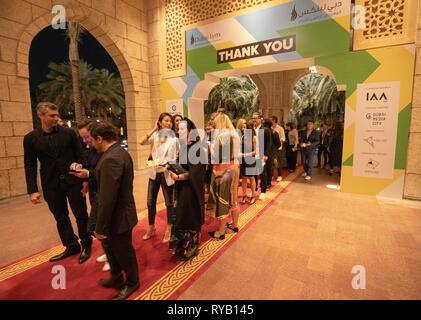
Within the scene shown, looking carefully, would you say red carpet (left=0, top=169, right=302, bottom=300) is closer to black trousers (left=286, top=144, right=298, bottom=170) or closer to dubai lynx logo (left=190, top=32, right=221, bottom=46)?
black trousers (left=286, top=144, right=298, bottom=170)

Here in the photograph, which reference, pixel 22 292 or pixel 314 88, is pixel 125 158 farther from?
pixel 314 88

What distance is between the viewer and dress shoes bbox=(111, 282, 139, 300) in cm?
198

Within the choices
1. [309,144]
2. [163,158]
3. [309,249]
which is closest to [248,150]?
[163,158]

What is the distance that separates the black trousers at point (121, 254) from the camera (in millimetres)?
1906

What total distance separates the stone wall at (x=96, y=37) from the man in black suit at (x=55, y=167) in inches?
128

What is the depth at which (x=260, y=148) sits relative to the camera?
14.7ft

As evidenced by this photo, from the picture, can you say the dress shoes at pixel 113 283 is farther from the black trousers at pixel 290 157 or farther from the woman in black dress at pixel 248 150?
the black trousers at pixel 290 157

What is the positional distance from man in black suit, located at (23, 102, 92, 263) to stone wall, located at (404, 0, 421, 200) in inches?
222

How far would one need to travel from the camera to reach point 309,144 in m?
5.96

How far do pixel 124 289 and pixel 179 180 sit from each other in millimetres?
1121

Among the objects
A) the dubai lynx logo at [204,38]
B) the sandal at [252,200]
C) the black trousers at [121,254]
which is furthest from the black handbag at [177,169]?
the dubai lynx logo at [204,38]

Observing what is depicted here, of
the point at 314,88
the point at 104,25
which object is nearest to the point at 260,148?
the point at 104,25

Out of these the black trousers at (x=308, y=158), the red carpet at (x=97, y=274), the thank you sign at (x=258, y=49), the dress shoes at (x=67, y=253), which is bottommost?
the red carpet at (x=97, y=274)

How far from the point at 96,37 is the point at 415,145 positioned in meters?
8.49
